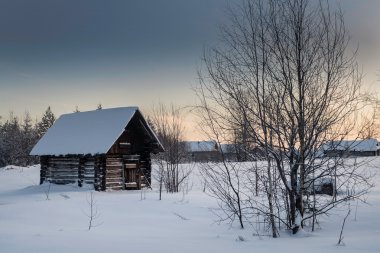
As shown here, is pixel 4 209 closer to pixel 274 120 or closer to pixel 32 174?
pixel 274 120

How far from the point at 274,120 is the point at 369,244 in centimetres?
309

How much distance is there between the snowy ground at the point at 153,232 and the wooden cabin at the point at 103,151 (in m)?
8.89

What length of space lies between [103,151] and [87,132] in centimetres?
341

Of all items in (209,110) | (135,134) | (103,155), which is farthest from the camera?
(135,134)

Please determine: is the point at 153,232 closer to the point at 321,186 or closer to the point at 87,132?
the point at 321,186

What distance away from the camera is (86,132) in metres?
26.0

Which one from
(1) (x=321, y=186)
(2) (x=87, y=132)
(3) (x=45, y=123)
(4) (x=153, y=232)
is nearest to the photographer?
(4) (x=153, y=232)

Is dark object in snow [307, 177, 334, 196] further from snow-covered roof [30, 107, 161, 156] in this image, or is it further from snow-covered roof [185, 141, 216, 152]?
snow-covered roof [30, 107, 161, 156]

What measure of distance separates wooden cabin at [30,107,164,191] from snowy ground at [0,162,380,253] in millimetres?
8887

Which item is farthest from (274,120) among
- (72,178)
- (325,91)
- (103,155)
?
(72,178)

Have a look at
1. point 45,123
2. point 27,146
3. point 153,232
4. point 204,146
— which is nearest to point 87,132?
point 204,146

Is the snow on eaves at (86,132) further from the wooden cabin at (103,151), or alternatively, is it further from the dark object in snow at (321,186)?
the dark object in snow at (321,186)

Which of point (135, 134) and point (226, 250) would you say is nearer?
point (226, 250)

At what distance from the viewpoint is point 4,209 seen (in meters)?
14.3
